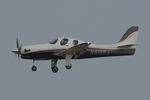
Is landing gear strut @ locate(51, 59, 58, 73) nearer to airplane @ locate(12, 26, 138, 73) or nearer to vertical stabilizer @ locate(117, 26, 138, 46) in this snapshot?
airplane @ locate(12, 26, 138, 73)

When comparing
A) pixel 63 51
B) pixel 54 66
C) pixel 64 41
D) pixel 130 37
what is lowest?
pixel 54 66

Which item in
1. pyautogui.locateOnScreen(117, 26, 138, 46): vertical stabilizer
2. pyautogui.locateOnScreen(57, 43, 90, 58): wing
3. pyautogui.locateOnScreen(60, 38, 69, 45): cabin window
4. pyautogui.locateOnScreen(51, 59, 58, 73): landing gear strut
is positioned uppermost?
pyautogui.locateOnScreen(117, 26, 138, 46): vertical stabilizer

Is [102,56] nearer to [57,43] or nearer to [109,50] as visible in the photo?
[109,50]

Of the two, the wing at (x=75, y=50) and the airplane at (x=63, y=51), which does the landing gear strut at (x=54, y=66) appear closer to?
the airplane at (x=63, y=51)

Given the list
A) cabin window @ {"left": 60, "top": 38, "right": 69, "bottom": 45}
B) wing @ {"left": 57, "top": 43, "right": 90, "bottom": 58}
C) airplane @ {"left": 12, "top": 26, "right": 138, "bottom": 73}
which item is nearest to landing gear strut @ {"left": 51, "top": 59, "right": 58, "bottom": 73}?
airplane @ {"left": 12, "top": 26, "right": 138, "bottom": 73}

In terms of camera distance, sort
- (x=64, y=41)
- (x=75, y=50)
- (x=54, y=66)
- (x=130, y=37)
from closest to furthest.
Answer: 1. (x=75, y=50)
2. (x=64, y=41)
3. (x=54, y=66)
4. (x=130, y=37)

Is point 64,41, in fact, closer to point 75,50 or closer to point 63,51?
point 63,51

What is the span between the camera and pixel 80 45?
41.4 metres

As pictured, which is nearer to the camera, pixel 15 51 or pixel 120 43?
pixel 15 51

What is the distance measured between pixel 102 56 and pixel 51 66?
4077mm

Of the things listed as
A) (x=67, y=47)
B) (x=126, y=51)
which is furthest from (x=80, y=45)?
(x=126, y=51)

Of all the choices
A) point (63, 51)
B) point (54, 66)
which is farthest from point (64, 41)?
point (54, 66)

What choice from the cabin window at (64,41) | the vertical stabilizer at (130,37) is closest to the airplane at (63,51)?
the cabin window at (64,41)

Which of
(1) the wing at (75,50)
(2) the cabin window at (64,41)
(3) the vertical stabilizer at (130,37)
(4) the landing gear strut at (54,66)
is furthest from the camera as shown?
(3) the vertical stabilizer at (130,37)
